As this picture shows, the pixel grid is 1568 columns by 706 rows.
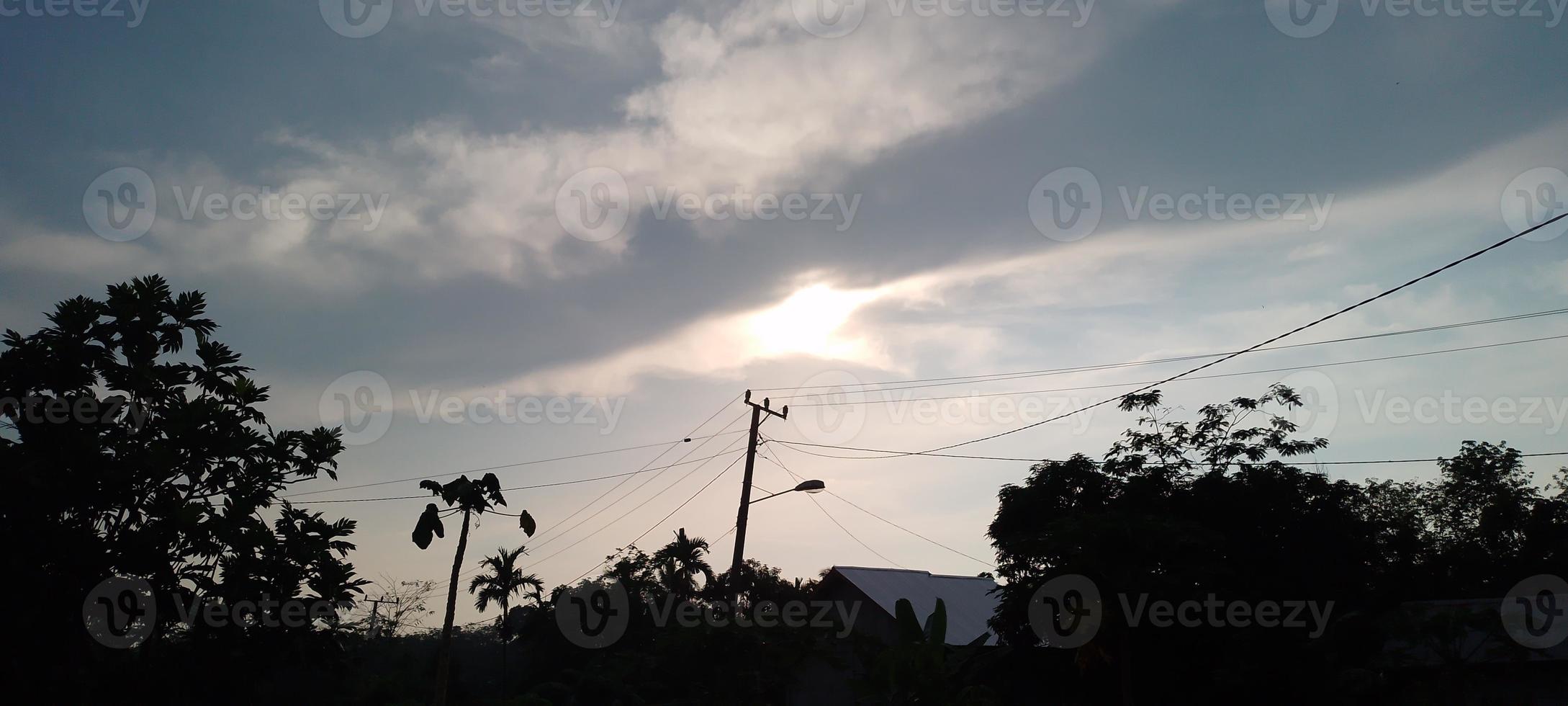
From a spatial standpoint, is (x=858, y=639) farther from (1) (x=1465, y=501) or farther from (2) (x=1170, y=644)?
(1) (x=1465, y=501)

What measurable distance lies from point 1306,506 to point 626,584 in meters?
37.8

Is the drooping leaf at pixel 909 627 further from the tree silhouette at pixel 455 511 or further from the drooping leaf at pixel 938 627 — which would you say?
the tree silhouette at pixel 455 511

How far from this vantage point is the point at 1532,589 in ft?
84.5

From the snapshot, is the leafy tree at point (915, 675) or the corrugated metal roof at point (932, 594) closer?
the leafy tree at point (915, 675)

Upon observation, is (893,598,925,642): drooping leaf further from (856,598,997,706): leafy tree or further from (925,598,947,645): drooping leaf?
(925,598,947,645): drooping leaf

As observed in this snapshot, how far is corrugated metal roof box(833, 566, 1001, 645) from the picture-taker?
1417 inches

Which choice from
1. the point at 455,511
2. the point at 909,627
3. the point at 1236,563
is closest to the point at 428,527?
the point at 455,511

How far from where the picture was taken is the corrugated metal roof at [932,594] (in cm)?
3600

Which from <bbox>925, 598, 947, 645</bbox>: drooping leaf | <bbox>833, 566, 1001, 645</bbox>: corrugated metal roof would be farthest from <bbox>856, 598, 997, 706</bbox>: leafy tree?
<bbox>833, 566, 1001, 645</bbox>: corrugated metal roof

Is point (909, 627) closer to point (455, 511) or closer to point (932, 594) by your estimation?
point (455, 511)

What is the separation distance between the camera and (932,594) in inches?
1593

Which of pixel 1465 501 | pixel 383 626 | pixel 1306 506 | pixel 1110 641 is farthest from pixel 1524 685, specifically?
pixel 383 626

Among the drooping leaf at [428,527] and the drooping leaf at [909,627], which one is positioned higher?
the drooping leaf at [428,527]

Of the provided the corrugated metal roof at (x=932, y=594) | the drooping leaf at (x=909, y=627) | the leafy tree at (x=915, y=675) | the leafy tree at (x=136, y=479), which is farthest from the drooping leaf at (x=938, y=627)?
the corrugated metal roof at (x=932, y=594)
